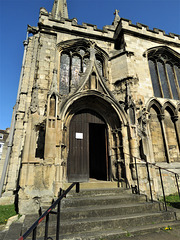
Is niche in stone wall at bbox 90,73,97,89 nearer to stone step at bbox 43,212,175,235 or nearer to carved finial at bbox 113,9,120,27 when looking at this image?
stone step at bbox 43,212,175,235

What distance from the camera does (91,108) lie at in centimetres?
748

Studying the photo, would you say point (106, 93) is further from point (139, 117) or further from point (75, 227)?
point (75, 227)

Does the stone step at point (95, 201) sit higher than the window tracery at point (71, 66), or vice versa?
the window tracery at point (71, 66)

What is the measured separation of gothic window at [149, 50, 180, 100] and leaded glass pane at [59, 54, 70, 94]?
547 cm

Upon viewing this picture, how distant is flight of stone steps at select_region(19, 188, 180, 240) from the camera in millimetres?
3045

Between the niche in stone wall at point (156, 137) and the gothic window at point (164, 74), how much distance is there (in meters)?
1.54

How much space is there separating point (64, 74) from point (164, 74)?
22.4ft

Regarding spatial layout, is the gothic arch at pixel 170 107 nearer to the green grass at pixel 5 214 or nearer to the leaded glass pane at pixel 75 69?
the leaded glass pane at pixel 75 69

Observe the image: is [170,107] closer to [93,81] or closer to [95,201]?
[93,81]

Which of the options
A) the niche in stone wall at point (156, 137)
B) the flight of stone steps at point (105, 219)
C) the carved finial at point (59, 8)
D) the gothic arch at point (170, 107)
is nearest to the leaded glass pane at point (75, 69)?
the niche in stone wall at point (156, 137)

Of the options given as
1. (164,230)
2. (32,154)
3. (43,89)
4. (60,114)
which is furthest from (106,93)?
(164,230)

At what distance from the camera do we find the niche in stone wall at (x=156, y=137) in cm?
763

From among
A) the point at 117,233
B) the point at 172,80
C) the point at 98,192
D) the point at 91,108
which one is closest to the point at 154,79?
the point at 172,80

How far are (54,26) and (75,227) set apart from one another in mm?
10232
